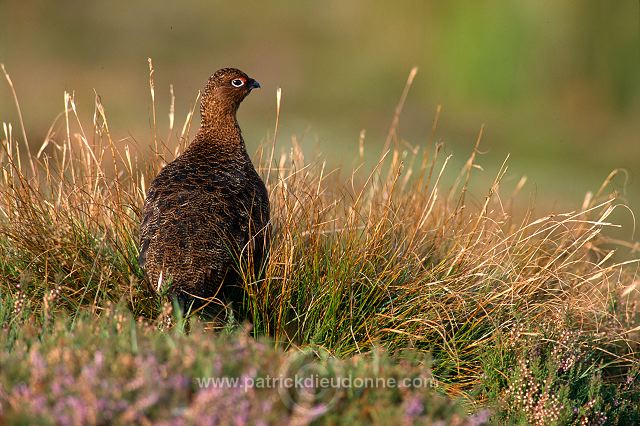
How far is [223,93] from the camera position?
508cm

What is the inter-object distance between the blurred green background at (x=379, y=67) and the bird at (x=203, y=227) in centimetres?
1124

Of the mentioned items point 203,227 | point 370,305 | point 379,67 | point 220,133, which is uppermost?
point 220,133

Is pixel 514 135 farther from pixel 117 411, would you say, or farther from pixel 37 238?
pixel 117 411

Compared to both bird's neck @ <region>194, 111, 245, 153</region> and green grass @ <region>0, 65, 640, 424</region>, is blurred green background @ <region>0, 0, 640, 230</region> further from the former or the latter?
green grass @ <region>0, 65, 640, 424</region>

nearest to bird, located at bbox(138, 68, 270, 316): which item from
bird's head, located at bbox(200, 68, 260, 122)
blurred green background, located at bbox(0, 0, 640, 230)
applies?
bird's head, located at bbox(200, 68, 260, 122)

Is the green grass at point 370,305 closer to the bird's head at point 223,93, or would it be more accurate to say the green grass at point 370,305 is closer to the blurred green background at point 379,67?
the bird's head at point 223,93

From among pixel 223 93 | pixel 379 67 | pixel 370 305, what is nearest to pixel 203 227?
pixel 370 305

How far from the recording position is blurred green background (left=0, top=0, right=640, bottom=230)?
747 inches

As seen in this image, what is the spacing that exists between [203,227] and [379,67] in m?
19.2

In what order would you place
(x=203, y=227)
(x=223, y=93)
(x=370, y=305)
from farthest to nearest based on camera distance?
1. (x=223, y=93)
2. (x=370, y=305)
3. (x=203, y=227)

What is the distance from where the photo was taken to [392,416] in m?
2.69

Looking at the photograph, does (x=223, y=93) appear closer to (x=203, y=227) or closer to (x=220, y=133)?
(x=220, y=133)

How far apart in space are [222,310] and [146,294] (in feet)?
1.20

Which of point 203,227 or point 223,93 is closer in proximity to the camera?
point 203,227
